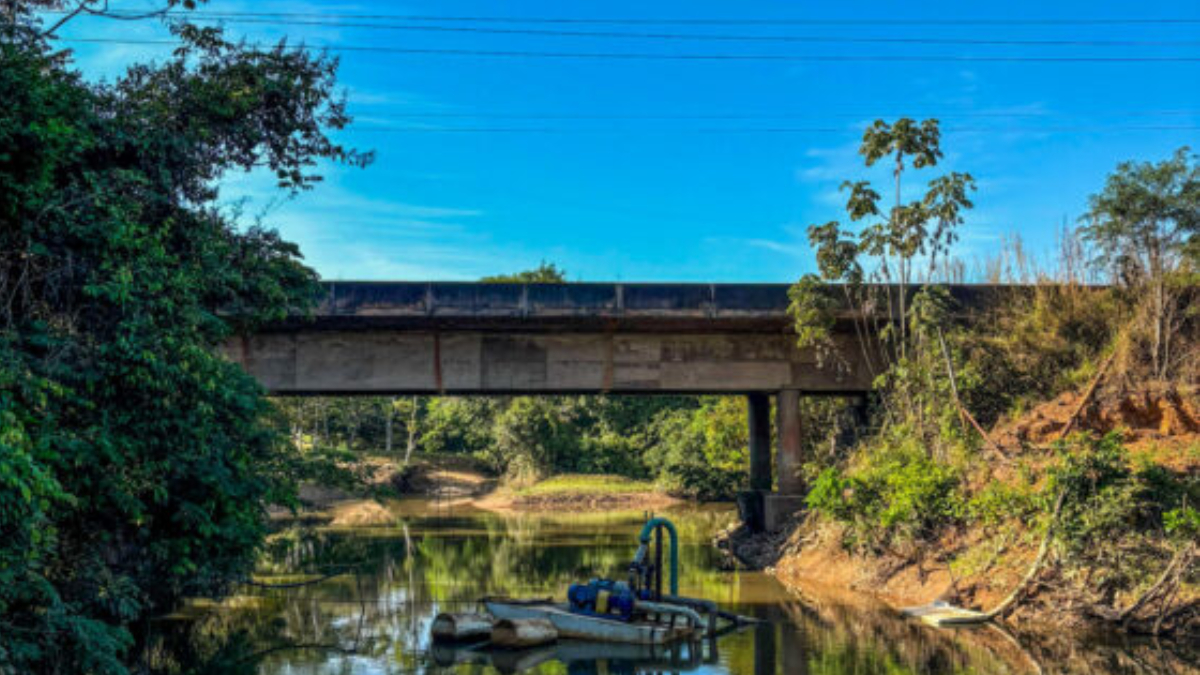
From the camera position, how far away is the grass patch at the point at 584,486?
4822cm

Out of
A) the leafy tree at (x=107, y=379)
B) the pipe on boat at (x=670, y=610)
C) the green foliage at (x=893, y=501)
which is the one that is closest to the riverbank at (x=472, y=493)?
the green foliage at (x=893, y=501)

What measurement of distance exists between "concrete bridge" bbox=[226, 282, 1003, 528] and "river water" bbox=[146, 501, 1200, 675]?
4.26 metres

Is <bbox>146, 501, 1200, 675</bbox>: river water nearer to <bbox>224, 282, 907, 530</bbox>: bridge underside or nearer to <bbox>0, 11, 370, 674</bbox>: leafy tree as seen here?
<bbox>0, 11, 370, 674</bbox>: leafy tree

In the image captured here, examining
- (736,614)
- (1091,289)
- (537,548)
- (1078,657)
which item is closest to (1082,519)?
(1078,657)

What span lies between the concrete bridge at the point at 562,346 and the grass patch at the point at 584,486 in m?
23.8

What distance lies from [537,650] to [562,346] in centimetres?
966

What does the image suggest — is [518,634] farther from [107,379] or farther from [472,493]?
[472,493]

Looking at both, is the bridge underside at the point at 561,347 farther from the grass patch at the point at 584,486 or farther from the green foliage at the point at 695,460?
the grass patch at the point at 584,486

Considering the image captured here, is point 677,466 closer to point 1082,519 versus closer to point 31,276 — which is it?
point 1082,519

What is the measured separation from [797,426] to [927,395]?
12.1 feet

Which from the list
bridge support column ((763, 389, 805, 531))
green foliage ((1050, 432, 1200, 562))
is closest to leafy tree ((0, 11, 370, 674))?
green foliage ((1050, 432, 1200, 562))

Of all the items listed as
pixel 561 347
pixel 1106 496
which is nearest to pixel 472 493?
pixel 561 347

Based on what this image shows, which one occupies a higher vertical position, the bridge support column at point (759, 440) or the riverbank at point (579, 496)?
the bridge support column at point (759, 440)

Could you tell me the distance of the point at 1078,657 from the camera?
44.6ft
